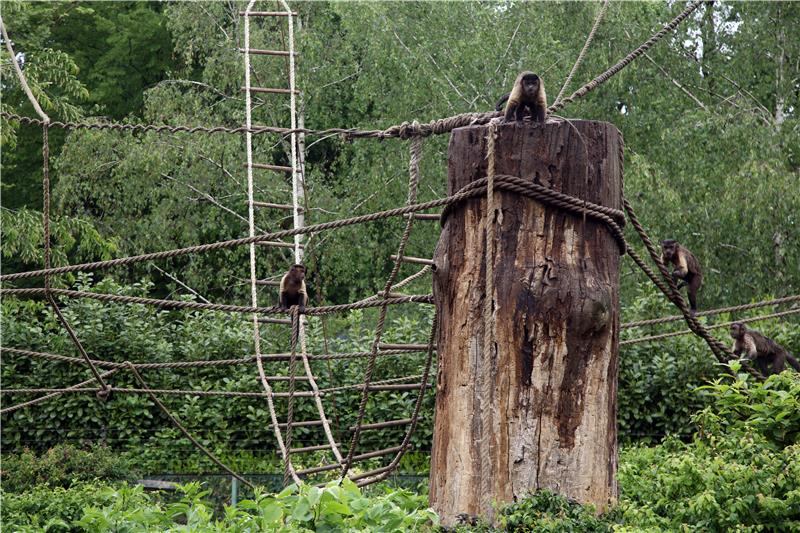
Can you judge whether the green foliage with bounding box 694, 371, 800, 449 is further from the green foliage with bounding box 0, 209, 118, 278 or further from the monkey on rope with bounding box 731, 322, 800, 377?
the green foliage with bounding box 0, 209, 118, 278

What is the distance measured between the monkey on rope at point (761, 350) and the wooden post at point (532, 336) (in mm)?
5901

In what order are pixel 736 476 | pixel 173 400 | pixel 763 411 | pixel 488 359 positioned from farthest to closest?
pixel 173 400 < pixel 763 411 < pixel 488 359 < pixel 736 476

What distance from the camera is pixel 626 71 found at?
17906mm

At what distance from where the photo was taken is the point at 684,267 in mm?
9422

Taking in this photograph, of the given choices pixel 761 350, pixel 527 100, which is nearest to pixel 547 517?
pixel 527 100

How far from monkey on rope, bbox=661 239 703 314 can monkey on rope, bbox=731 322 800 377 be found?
0.54m

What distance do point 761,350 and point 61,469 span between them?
5931mm

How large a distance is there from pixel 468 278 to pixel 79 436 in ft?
27.6

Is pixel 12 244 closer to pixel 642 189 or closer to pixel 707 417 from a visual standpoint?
pixel 642 189

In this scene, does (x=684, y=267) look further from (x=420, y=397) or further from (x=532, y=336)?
(x=532, y=336)

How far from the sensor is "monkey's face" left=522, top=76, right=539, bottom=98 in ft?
14.2

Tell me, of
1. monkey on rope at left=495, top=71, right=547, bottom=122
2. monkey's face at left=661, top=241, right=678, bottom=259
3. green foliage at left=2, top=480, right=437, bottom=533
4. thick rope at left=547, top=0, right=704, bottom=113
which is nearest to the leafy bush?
monkey's face at left=661, top=241, right=678, bottom=259

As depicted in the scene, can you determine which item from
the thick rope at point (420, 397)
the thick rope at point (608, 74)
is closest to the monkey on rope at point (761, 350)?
the thick rope at point (420, 397)

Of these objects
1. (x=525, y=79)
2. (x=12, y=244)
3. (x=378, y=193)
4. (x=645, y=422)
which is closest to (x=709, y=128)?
Result: (x=378, y=193)
